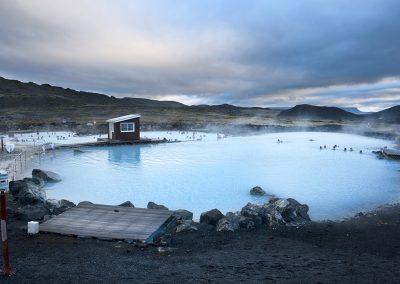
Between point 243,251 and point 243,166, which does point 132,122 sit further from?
point 243,251

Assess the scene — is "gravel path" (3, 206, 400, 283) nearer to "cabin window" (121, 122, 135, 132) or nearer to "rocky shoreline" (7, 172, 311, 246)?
"rocky shoreline" (7, 172, 311, 246)

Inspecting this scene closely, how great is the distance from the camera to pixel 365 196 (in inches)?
614

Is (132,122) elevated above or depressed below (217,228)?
above

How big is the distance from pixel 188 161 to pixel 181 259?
17892 mm

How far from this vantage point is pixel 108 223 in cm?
877

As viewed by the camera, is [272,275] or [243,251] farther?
[243,251]

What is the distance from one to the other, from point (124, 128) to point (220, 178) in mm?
17044

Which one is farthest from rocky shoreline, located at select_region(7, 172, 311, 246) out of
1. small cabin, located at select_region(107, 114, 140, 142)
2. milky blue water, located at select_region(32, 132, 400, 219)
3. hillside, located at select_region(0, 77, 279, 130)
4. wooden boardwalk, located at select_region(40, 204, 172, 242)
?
hillside, located at select_region(0, 77, 279, 130)

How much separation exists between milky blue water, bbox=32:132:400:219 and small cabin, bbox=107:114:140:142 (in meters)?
3.11

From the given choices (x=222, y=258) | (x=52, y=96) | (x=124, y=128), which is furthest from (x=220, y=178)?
(x=52, y=96)

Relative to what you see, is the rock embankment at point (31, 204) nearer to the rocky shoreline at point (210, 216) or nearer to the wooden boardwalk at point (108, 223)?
the rocky shoreline at point (210, 216)

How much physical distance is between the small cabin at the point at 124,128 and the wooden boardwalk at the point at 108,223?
79.2 feet

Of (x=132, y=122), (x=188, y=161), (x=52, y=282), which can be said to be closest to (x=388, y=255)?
(x=52, y=282)

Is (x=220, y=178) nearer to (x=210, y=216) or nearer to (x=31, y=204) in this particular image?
(x=210, y=216)
